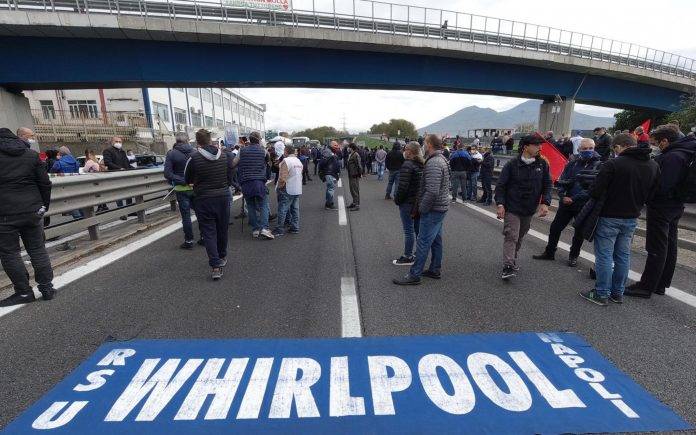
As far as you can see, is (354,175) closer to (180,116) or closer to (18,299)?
(18,299)

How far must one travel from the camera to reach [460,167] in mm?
11742

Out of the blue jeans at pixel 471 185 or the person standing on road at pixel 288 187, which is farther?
the blue jeans at pixel 471 185

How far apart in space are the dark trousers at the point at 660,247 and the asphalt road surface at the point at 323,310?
274 millimetres

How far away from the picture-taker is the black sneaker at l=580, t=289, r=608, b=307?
4.05 m

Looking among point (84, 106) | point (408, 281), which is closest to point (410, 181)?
point (408, 281)

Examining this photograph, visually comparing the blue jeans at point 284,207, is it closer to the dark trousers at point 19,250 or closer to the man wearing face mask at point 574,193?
the dark trousers at point 19,250

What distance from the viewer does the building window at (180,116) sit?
153ft

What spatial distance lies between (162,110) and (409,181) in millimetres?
46530

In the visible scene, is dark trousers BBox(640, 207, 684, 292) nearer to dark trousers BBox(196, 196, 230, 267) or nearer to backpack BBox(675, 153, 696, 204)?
backpack BBox(675, 153, 696, 204)


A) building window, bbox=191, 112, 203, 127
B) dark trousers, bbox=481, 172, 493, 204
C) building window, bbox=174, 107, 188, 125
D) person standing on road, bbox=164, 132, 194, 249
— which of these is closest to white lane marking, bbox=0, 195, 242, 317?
person standing on road, bbox=164, 132, 194, 249

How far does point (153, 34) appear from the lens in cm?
1546

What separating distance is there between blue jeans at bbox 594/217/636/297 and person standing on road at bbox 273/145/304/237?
4.97m

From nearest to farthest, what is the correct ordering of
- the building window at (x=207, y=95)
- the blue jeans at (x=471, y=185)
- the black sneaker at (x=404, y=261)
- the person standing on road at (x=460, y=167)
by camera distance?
the black sneaker at (x=404, y=261) < the person standing on road at (x=460, y=167) < the blue jeans at (x=471, y=185) < the building window at (x=207, y=95)

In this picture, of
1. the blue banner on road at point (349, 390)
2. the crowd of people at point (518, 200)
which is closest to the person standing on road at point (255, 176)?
the crowd of people at point (518, 200)
